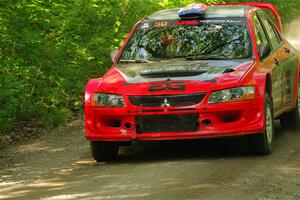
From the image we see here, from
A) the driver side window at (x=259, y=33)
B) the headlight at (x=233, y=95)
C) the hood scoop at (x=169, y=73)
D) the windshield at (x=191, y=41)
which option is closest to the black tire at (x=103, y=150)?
the hood scoop at (x=169, y=73)

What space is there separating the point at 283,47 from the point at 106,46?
4524 millimetres

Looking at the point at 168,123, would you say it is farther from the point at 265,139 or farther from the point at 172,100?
the point at 265,139

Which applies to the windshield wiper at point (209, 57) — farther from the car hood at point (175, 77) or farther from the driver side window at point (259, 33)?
the driver side window at point (259, 33)

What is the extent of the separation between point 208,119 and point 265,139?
2.46ft

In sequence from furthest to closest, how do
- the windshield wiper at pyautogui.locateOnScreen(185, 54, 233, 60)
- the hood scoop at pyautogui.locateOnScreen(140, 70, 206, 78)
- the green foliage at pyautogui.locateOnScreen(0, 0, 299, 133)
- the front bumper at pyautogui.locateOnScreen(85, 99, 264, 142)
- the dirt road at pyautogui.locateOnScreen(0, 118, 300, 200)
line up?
1. the green foliage at pyautogui.locateOnScreen(0, 0, 299, 133)
2. the windshield wiper at pyautogui.locateOnScreen(185, 54, 233, 60)
3. the hood scoop at pyautogui.locateOnScreen(140, 70, 206, 78)
4. the front bumper at pyautogui.locateOnScreen(85, 99, 264, 142)
5. the dirt road at pyautogui.locateOnScreen(0, 118, 300, 200)

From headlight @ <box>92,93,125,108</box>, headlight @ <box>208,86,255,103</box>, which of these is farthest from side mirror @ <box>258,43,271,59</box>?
headlight @ <box>92,93,125,108</box>

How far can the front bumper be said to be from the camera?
8062 millimetres

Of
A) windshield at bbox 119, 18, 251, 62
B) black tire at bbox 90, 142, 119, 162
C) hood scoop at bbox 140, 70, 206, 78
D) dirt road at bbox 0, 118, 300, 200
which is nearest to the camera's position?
dirt road at bbox 0, 118, 300, 200

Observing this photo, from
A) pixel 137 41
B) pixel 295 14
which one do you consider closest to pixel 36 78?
pixel 137 41

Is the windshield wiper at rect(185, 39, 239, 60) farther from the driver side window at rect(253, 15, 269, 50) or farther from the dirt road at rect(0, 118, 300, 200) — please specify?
the dirt road at rect(0, 118, 300, 200)

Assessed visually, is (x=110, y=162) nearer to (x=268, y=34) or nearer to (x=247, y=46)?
(x=247, y=46)

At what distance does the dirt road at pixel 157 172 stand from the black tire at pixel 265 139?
0.32 feet

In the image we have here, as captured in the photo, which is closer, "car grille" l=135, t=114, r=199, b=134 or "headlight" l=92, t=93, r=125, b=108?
"car grille" l=135, t=114, r=199, b=134

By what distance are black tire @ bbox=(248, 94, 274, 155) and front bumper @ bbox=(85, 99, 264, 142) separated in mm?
157
